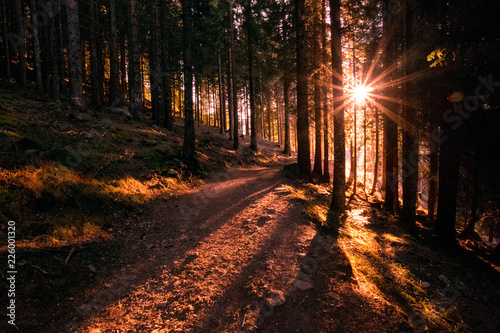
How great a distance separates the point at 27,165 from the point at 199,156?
25.3ft

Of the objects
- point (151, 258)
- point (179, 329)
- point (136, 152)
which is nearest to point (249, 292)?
point (179, 329)

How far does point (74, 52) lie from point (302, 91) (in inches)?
449

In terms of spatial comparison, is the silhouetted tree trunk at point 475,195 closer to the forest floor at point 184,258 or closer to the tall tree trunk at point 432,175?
the tall tree trunk at point 432,175

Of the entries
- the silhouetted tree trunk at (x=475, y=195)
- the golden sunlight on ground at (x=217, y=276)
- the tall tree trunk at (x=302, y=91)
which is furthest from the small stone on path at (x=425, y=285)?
the tall tree trunk at (x=302, y=91)

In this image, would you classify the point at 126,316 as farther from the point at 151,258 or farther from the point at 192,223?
the point at 192,223

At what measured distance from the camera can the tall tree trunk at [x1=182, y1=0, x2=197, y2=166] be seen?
32.7 ft

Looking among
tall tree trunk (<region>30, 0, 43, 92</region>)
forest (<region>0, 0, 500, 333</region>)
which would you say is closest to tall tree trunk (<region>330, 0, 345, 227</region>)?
forest (<region>0, 0, 500, 333</region>)

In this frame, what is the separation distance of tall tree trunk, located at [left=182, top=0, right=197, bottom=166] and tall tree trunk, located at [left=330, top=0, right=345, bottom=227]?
20.9 ft

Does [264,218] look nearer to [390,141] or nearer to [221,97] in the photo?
[390,141]

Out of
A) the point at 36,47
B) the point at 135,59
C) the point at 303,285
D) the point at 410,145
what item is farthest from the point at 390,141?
the point at 36,47

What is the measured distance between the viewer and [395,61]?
10797mm

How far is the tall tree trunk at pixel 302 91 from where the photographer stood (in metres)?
10.6

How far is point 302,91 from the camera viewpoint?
37.1 feet

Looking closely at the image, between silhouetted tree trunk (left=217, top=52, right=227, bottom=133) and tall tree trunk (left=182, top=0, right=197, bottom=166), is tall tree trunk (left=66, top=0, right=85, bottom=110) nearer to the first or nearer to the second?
tall tree trunk (left=182, top=0, right=197, bottom=166)
